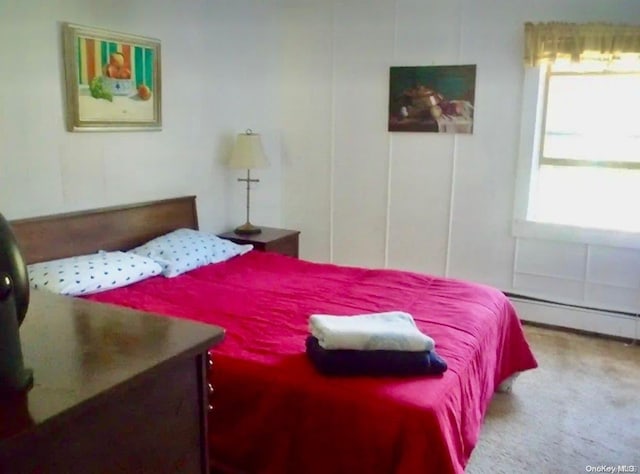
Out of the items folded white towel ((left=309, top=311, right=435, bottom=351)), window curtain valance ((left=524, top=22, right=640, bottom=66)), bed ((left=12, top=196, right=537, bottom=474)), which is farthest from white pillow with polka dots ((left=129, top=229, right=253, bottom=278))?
window curtain valance ((left=524, top=22, right=640, bottom=66))

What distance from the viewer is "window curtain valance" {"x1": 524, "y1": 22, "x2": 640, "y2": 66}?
351 cm

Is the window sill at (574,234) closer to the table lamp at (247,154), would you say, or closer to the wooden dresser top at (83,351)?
the table lamp at (247,154)

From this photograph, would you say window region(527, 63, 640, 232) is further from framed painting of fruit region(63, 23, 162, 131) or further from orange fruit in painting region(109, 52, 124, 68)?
orange fruit in painting region(109, 52, 124, 68)

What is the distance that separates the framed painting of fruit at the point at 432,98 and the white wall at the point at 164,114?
40.5 inches

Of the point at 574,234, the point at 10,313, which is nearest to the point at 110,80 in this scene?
the point at 10,313

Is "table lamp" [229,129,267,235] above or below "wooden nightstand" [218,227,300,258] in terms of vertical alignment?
above

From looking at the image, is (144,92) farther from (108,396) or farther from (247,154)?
(108,396)

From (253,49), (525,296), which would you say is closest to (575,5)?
(525,296)

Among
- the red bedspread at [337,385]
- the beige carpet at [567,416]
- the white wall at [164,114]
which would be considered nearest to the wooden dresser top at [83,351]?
the red bedspread at [337,385]

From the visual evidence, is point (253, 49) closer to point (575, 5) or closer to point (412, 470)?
point (575, 5)

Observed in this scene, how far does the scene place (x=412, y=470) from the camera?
180 centimetres

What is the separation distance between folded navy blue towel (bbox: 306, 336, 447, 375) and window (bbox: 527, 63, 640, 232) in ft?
7.72

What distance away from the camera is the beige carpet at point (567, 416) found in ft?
8.21

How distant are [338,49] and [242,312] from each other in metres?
2.58
